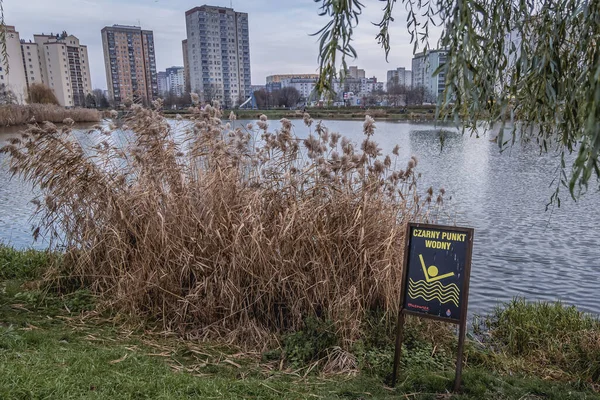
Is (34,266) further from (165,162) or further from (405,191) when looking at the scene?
(405,191)

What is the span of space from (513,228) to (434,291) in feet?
23.9

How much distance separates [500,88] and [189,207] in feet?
10.5

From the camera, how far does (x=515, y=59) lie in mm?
2930

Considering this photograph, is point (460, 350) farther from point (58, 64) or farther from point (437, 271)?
point (58, 64)

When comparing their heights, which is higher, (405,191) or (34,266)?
(405,191)

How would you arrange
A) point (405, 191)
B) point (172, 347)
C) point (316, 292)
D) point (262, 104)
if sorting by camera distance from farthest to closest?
point (262, 104) → point (405, 191) → point (316, 292) → point (172, 347)

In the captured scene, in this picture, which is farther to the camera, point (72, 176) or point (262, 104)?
point (262, 104)

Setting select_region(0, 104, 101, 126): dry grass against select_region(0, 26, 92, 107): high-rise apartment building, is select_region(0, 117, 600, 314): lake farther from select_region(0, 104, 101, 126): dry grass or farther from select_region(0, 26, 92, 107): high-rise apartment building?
select_region(0, 26, 92, 107): high-rise apartment building

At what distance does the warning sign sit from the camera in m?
3.31

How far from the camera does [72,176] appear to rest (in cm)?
546

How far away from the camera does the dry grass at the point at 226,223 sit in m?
4.48

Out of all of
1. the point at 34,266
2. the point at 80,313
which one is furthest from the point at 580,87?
the point at 34,266

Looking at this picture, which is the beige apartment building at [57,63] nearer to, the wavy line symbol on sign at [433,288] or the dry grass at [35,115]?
the dry grass at [35,115]

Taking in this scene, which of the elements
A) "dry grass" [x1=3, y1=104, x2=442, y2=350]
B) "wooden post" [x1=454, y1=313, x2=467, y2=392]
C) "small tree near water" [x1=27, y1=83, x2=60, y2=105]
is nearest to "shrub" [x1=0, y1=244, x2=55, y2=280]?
"dry grass" [x1=3, y1=104, x2=442, y2=350]
